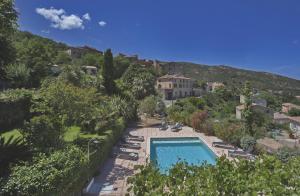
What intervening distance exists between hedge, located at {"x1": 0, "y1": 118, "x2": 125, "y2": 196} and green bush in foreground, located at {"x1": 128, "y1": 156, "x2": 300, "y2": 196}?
6.59 m

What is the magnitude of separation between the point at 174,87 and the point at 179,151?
49617 mm

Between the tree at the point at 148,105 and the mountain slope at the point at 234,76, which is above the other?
the mountain slope at the point at 234,76

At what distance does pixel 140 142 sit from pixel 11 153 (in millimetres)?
15013

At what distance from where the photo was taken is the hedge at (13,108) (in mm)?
26359

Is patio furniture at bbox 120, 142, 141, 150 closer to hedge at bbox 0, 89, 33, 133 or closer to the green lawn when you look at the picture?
the green lawn

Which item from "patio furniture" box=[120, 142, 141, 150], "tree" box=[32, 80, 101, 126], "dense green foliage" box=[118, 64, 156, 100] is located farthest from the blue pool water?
"dense green foliage" box=[118, 64, 156, 100]

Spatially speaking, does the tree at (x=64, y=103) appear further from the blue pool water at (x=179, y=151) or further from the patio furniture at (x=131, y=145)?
the blue pool water at (x=179, y=151)

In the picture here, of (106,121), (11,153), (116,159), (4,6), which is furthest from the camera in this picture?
(106,121)

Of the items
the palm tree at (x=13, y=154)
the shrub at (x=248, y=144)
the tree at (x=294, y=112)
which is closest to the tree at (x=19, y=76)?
the palm tree at (x=13, y=154)

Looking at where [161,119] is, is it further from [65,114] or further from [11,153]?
[11,153]

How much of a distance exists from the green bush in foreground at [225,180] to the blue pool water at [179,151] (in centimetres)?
1890

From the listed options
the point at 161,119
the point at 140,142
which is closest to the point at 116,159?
the point at 140,142

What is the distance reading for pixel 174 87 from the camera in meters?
78.1

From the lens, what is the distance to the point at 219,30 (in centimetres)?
4722
